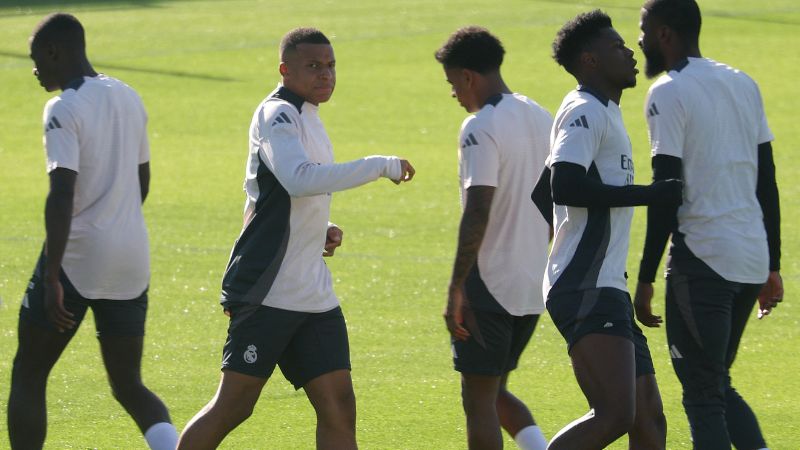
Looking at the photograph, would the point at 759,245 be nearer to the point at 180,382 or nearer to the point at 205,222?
the point at 180,382

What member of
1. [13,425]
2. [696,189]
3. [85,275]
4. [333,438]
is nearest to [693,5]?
[696,189]

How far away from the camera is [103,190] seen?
6543mm

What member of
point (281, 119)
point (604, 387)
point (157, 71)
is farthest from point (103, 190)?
point (157, 71)

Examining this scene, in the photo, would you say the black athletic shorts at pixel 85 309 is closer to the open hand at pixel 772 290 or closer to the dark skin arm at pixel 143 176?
the dark skin arm at pixel 143 176

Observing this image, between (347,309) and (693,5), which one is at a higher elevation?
(693,5)

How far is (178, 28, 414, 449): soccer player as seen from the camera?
612 cm

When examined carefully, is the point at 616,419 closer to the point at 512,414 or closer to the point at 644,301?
the point at 644,301

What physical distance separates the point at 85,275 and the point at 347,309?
15.3 ft

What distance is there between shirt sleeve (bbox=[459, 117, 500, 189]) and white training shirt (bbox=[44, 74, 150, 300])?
1.56 m

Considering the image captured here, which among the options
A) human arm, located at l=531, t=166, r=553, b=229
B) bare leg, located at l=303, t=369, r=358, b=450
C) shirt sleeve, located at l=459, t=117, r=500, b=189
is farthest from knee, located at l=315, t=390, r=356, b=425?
human arm, located at l=531, t=166, r=553, b=229

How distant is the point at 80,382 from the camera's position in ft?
29.1

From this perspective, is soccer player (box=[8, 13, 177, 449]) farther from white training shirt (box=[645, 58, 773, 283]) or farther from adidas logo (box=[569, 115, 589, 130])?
white training shirt (box=[645, 58, 773, 283])

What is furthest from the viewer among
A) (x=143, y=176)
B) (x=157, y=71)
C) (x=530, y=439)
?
(x=157, y=71)

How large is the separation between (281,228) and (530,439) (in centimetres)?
160
